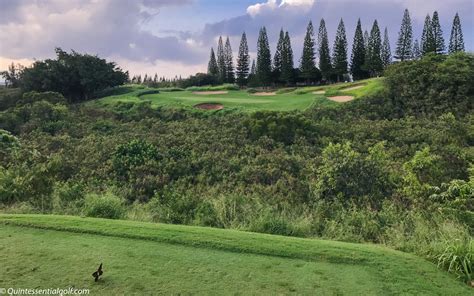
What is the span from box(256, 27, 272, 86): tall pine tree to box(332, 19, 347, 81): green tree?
767cm

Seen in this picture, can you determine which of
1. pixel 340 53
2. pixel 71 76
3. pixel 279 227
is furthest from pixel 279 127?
pixel 340 53

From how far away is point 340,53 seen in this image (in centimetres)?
4769

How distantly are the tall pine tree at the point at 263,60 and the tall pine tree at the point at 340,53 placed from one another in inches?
304

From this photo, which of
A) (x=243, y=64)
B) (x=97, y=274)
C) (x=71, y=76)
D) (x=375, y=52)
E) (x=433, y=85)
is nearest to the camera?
(x=97, y=274)

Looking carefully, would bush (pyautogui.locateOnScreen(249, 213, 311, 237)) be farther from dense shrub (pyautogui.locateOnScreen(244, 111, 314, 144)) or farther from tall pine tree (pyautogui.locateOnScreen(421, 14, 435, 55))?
tall pine tree (pyautogui.locateOnScreen(421, 14, 435, 55))

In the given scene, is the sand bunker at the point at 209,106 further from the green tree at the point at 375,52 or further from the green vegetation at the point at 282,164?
the green tree at the point at 375,52

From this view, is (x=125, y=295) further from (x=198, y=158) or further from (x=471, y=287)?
(x=198, y=158)

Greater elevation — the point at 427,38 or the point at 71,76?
the point at 427,38

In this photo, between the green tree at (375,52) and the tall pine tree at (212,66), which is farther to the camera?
the tall pine tree at (212,66)

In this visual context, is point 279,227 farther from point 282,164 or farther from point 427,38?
point 427,38

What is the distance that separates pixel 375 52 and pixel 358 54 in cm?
278

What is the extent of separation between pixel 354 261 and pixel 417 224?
7.98 feet

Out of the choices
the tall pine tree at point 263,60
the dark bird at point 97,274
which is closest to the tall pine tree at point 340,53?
the tall pine tree at point 263,60

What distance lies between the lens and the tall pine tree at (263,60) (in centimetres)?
5050
